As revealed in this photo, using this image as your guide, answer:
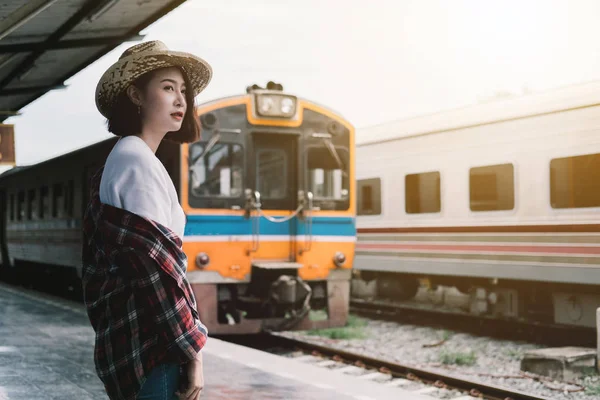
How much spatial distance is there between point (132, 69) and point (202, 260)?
7.39 meters

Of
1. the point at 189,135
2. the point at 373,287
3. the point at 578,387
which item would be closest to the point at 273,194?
the point at 578,387

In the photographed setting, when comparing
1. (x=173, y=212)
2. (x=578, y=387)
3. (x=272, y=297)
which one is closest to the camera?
(x=173, y=212)

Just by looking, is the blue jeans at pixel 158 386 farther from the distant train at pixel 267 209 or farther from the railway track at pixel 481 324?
the railway track at pixel 481 324

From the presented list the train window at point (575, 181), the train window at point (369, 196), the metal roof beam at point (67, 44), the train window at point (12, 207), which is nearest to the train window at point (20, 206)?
the train window at point (12, 207)

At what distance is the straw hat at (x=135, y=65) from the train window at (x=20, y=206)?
1783cm

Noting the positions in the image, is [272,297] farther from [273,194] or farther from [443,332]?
[443,332]

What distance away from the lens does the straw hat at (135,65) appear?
2.38 meters

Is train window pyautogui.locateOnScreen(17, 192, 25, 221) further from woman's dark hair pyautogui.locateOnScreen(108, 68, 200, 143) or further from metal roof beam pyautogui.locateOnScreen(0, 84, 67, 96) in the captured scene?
woman's dark hair pyautogui.locateOnScreen(108, 68, 200, 143)

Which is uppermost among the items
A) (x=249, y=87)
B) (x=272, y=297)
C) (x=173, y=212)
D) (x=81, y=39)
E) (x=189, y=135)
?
(x=81, y=39)

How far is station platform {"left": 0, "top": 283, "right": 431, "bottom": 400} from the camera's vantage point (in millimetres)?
6020

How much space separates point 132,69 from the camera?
2385 mm

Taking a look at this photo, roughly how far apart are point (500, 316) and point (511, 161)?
2.46m

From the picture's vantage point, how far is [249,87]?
409 inches

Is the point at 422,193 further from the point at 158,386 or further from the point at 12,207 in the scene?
the point at 12,207
